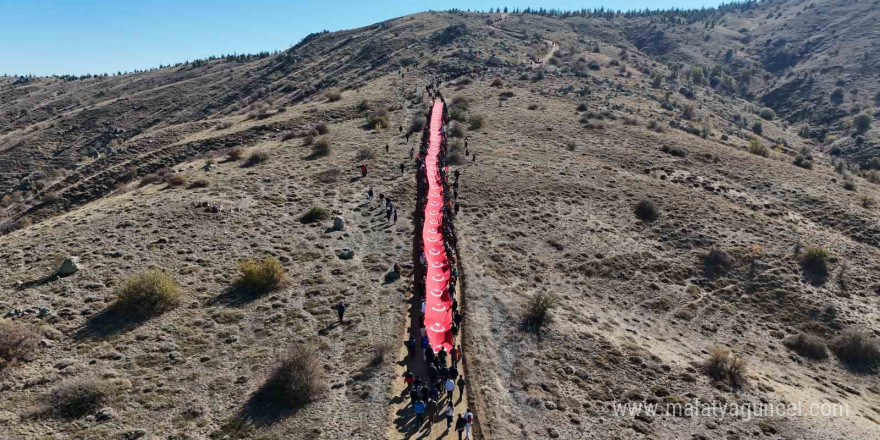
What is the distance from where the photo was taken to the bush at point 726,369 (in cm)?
2197

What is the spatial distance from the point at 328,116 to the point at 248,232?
3533cm

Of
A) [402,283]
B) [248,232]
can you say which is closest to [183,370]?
[402,283]

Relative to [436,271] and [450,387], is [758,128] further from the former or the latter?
[450,387]

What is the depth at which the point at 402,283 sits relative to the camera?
2753cm

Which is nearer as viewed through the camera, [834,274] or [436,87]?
[834,274]

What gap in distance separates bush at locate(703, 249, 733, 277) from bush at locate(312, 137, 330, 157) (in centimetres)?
3827

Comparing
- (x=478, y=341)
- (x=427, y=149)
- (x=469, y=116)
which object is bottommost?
(x=478, y=341)

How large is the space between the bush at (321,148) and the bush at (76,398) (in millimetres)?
34456

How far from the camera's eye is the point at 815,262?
32656 millimetres

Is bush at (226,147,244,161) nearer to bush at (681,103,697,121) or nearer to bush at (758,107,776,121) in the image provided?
bush at (681,103,697,121)

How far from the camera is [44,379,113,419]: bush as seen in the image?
1669cm

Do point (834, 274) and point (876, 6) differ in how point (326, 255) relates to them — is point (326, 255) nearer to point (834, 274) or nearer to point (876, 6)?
point (834, 274)

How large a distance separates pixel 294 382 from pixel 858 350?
31.3 meters

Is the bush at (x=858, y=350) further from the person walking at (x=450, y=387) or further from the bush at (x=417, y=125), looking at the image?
the bush at (x=417, y=125)
